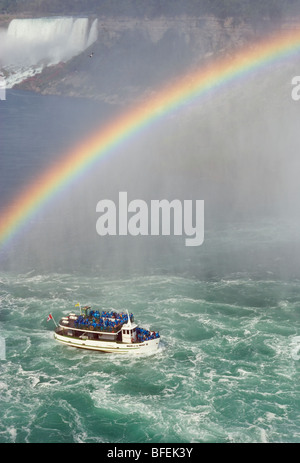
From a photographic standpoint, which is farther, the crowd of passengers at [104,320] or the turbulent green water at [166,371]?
the crowd of passengers at [104,320]

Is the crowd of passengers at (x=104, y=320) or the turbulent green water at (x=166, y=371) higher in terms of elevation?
the crowd of passengers at (x=104, y=320)

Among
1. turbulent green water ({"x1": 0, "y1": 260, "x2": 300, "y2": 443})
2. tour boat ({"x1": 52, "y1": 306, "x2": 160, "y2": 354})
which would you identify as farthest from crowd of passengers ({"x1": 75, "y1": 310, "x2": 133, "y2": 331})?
turbulent green water ({"x1": 0, "y1": 260, "x2": 300, "y2": 443})

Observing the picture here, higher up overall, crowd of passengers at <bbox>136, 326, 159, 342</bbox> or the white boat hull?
crowd of passengers at <bbox>136, 326, 159, 342</bbox>

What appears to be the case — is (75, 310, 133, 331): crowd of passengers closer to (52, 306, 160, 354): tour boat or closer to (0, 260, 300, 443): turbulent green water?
(52, 306, 160, 354): tour boat

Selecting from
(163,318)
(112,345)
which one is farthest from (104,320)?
(163,318)

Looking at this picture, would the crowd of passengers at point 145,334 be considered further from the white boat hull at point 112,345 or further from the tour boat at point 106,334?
the white boat hull at point 112,345

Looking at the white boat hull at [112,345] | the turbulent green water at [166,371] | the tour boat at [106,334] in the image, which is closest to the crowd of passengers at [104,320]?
the tour boat at [106,334]
